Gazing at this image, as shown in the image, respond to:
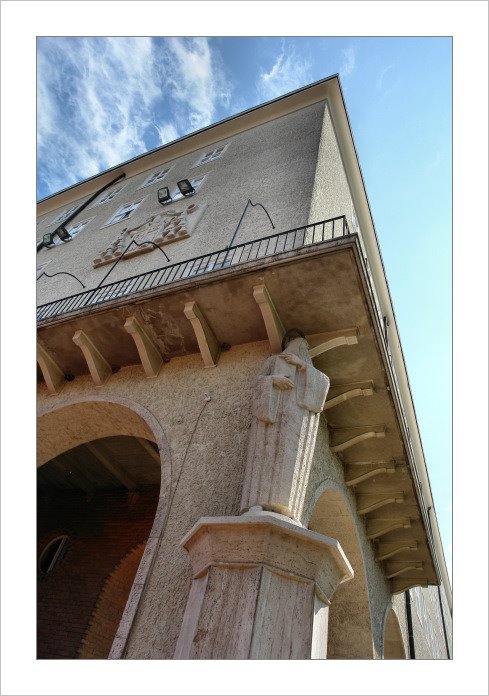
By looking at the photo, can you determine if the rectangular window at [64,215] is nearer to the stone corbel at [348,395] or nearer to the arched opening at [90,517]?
the arched opening at [90,517]

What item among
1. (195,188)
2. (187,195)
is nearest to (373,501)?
(187,195)

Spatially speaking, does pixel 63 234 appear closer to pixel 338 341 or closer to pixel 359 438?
pixel 338 341

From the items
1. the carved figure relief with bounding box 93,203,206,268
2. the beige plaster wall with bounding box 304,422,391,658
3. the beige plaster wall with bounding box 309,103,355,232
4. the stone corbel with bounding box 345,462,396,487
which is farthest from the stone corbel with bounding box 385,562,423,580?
the carved figure relief with bounding box 93,203,206,268

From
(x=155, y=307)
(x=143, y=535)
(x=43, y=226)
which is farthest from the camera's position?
(x=43, y=226)

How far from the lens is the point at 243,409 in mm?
6355

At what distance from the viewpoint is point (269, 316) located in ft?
Answer: 22.3

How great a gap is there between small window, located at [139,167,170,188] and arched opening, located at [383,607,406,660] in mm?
14847

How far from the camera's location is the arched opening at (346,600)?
8.48 m

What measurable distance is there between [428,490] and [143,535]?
9.36m

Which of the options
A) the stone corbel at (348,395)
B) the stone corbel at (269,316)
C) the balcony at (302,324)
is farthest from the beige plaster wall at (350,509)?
the stone corbel at (269,316)

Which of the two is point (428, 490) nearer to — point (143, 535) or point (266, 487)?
point (143, 535)

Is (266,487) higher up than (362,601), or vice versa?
(362,601)

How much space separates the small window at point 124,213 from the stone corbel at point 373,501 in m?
10.4

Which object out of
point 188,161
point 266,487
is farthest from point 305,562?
point 188,161
